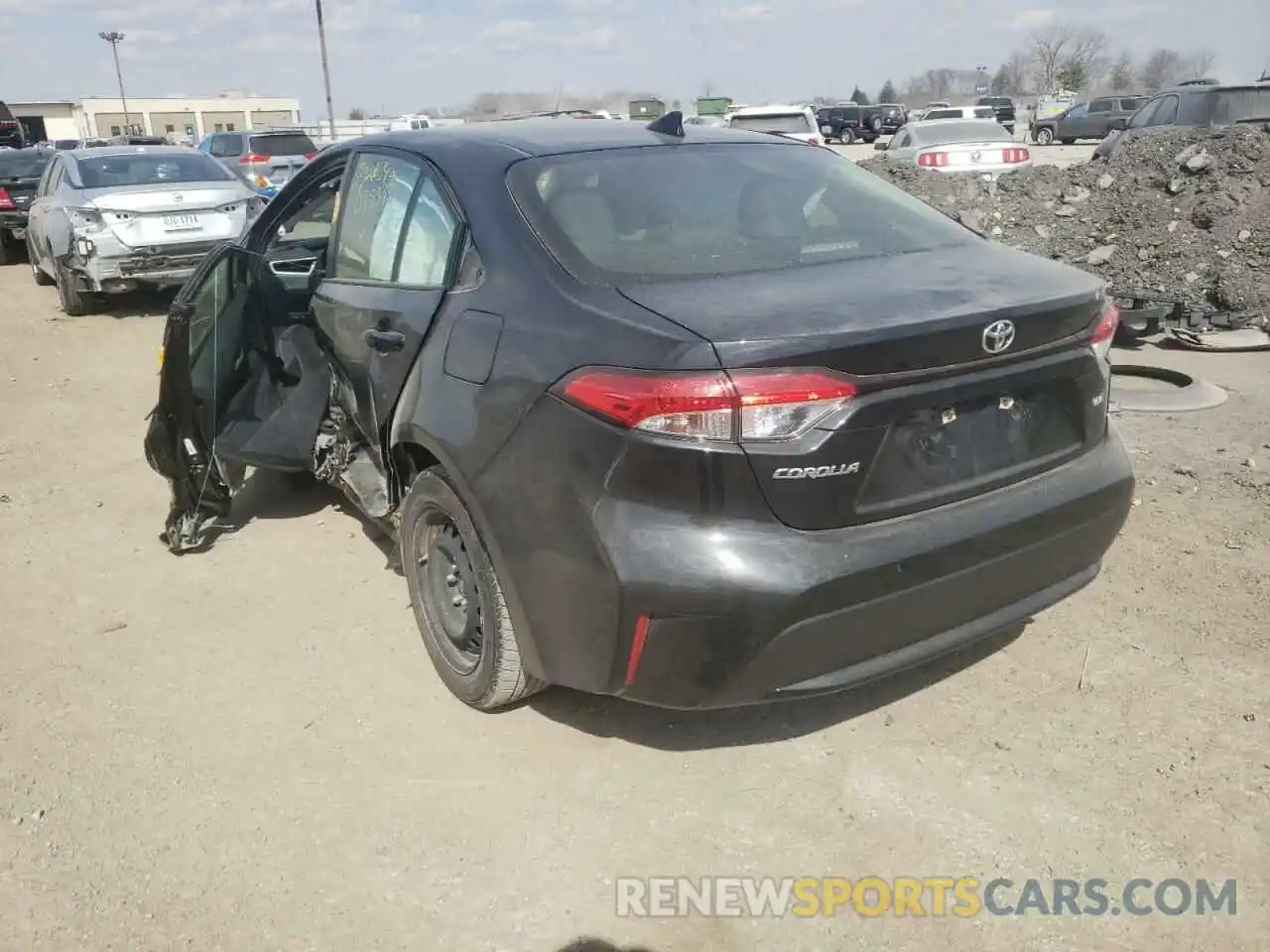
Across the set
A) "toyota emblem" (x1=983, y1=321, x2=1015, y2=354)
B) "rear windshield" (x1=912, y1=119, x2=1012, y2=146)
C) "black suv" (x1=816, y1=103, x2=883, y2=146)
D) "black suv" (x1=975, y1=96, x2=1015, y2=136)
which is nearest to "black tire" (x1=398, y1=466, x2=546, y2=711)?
"toyota emblem" (x1=983, y1=321, x2=1015, y2=354)

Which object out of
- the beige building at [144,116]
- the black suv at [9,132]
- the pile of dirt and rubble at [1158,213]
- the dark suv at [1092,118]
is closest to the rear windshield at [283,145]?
the black suv at [9,132]

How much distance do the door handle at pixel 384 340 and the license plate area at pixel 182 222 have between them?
775 centimetres

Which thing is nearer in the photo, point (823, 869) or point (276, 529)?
point (823, 869)

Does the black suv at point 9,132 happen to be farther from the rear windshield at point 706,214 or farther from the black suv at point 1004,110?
the black suv at point 1004,110

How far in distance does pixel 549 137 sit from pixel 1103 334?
Answer: 6.17 feet

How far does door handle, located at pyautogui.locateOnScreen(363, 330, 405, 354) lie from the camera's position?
334 cm

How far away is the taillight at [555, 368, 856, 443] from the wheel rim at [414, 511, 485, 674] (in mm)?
993

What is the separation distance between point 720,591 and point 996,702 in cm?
136

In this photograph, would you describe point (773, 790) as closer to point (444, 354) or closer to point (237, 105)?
point (444, 354)

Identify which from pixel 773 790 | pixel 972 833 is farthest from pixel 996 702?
pixel 773 790

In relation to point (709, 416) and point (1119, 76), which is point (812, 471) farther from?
point (1119, 76)

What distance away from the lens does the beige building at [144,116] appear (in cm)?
7225

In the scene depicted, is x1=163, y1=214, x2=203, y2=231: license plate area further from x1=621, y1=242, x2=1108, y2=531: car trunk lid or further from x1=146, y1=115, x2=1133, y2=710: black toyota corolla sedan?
x1=621, y1=242, x2=1108, y2=531: car trunk lid

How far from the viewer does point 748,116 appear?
1830 cm
